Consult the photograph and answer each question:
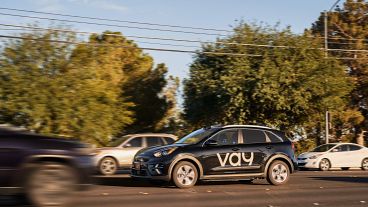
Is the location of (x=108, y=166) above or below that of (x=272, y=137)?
below

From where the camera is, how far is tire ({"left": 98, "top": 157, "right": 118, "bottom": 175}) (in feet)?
63.0

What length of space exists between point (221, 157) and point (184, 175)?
1.10m

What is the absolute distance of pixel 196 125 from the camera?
31906 mm

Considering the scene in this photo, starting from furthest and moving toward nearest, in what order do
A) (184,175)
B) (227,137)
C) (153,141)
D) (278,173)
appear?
(153,141) → (278,173) → (227,137) → (184,175)

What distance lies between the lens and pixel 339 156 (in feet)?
77.9

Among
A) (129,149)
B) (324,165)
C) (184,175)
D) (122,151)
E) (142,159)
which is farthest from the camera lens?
(324,165)

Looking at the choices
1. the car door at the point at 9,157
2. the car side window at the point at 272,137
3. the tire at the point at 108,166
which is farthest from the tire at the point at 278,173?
the car door at the point at 9,157

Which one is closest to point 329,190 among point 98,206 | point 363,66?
point 98,206

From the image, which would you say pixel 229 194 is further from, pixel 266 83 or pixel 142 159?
pixel 266 83

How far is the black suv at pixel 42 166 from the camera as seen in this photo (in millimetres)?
8852

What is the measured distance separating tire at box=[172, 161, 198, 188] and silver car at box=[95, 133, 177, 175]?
5708 millimetres

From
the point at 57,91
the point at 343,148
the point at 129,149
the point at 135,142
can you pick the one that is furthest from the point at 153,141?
the point at 343,148

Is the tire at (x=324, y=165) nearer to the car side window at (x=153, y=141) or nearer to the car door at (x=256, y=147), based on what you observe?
the car side window at (x=153, y=141)

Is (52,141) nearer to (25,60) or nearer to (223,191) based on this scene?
(223,191)
